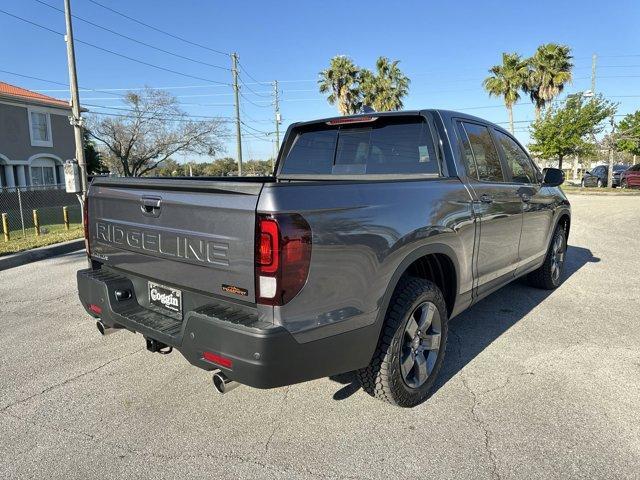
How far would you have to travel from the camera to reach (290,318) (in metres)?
2.15

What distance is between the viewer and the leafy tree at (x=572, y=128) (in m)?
27.8

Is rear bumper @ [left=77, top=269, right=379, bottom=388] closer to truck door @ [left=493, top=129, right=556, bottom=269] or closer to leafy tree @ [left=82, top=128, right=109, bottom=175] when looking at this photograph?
truck door @ [left=493, top=129, right=556, bottom=269]

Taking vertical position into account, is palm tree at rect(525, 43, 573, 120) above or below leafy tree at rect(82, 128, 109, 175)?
above

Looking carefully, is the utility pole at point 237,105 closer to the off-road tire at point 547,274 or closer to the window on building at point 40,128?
the window on building at point 40,128

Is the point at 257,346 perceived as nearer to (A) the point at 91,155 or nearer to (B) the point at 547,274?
(B) the point at 547,274

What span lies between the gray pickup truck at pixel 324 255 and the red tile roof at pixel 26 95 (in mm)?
26094

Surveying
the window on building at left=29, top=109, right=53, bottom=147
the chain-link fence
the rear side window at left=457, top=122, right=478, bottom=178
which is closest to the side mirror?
the rear side window at left=457, top=122, right=478, bottom=178

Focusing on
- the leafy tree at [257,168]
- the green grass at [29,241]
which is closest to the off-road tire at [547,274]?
the green grass at [29,241]

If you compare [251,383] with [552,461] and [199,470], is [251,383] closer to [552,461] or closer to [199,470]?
[199,470]

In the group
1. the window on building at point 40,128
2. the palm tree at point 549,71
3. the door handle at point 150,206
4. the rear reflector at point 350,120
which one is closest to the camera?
the door handle at point 150,206

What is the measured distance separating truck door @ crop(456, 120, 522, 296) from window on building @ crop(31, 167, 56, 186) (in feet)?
92.4

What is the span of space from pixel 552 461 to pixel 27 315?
16.3 ft

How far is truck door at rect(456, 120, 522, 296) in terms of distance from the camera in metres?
3.56

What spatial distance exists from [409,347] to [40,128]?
29561 millimetres
